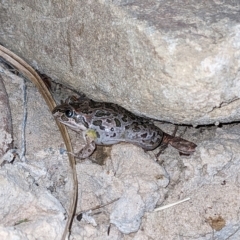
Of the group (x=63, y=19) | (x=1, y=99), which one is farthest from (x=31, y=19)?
(x=1, y=99)

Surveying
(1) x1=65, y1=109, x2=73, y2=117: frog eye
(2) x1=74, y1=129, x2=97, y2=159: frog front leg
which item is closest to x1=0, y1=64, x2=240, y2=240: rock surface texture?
(2) x1=74, y1=129, x2=97, y2=159: frog front leg

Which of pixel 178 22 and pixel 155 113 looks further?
pixel 155 113

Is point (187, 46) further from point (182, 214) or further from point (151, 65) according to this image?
point (182, 214)

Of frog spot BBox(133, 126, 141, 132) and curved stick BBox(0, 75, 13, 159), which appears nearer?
curved stick BBox(0, 75, 13, 159)

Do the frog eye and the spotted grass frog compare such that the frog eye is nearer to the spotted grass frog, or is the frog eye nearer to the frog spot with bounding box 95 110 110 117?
the spotted grass frog

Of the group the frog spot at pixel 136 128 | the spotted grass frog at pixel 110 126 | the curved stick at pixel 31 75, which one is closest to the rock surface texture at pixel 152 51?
the curved stick at pixel 31 75

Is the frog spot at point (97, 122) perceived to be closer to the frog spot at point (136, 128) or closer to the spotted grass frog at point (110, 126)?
the spotted grass frog at point (110, 126)
